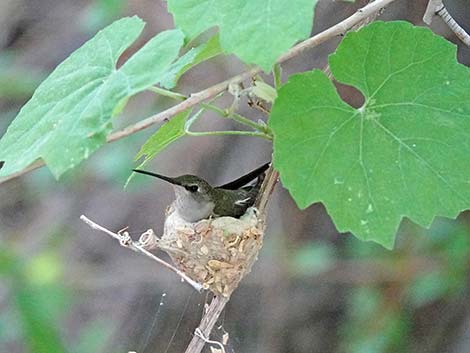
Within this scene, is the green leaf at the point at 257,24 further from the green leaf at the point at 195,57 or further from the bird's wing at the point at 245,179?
the bird's wing at the point at 245,179

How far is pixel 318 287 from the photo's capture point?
2.47 meters

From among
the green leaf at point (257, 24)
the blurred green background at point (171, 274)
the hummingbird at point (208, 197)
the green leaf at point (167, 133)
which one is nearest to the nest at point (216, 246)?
the hummingbird at point (208, 197)

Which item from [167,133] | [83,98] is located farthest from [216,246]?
[83,98]

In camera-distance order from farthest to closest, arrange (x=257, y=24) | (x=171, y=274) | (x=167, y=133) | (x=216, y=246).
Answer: (x=171, y=274)
(x=216, y=246)
(x=167, y=133)
(x=257, y=24)

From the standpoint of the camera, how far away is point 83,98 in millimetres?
816

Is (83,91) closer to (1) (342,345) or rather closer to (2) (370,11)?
(2) (370,11)

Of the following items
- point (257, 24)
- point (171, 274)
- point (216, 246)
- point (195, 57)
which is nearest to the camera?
point (257, 24)

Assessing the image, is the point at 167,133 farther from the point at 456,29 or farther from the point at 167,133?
the point at 456,29

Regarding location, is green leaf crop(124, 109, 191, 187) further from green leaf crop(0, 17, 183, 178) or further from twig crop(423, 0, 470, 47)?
twig crop(423, 0, 470, 47)

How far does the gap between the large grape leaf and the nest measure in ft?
1.56

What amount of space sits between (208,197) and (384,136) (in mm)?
634

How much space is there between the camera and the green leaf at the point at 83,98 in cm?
74

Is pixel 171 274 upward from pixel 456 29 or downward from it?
downward

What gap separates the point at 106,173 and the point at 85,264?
30cm
